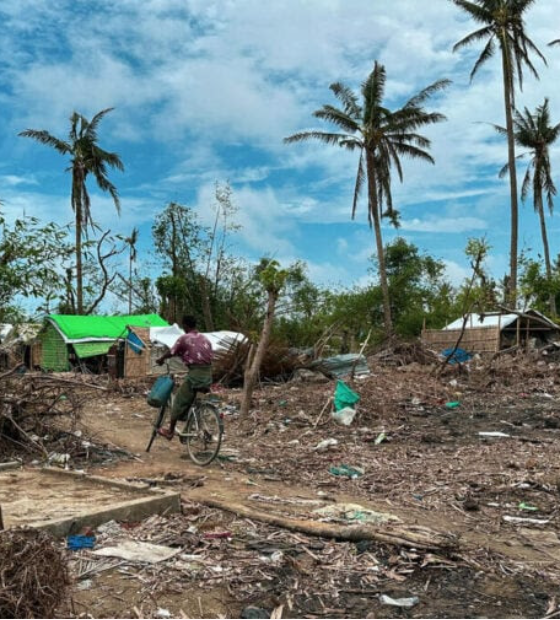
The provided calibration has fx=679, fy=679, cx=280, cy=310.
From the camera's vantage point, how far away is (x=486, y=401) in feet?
A: 41.9

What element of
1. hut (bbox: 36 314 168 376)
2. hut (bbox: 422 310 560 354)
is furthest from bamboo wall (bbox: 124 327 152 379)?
hut (bbox: 422 310 560 354)

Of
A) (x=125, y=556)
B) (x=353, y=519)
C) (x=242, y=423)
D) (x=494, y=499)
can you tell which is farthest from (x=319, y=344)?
(x=125, y=556)

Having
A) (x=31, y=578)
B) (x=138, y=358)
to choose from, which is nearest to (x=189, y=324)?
(x=31, y=578)

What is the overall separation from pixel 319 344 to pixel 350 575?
1248cm

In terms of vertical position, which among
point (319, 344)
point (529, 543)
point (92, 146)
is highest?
point (92, 146)

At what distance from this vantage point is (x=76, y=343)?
2306cm

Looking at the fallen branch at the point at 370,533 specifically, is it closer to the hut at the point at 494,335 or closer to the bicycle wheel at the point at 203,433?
the bicycle wheel at the point at 203,433

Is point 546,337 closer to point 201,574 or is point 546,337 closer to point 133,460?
point 133,460

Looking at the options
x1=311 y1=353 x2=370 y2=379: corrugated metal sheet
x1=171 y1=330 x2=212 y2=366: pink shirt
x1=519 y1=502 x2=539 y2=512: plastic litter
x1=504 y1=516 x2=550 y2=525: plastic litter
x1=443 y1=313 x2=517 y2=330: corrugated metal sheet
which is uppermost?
x1=443 y1=313 x2=517 y2=330: corrugated metal sheet

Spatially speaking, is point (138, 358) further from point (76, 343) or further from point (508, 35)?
point (508, 35)

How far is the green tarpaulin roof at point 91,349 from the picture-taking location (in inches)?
910

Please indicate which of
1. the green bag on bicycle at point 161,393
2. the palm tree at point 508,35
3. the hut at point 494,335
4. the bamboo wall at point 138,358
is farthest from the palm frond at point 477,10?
the green bag on bicycle at point 161,393

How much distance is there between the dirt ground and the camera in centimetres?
346

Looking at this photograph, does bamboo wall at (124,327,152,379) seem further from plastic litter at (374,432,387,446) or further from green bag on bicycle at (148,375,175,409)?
green bag on bicycle at (148,375,175,409)
